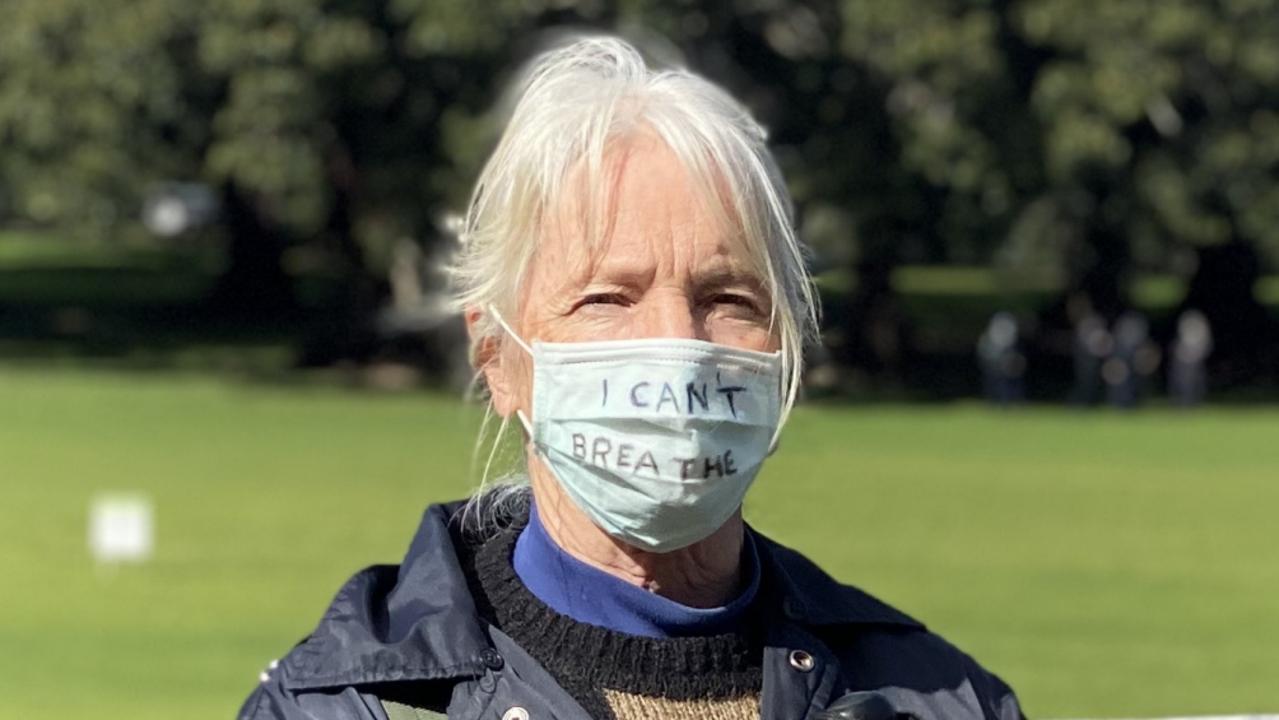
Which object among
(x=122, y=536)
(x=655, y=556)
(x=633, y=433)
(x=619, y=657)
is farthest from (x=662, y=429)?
(x=122, y=536)

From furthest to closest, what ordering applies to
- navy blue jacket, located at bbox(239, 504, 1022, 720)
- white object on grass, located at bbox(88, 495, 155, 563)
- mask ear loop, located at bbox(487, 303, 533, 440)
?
white object on grass, located at bbox(88, 495, 155, 563) < mask ear loop, located at bbox(487, 303, 533, 440) < navy blue jacket, located at bbox(239, 504, 1022, 720)

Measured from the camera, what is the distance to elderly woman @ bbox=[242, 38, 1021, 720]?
7.98 ft

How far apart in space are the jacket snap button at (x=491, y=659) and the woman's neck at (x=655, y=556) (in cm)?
19

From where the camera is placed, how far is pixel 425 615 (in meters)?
2.41

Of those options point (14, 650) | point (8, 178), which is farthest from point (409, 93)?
point (14, 650)

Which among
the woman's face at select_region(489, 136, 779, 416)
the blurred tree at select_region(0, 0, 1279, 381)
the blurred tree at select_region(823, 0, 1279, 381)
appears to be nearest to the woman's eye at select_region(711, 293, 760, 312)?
the woman's face at select_region(489, 136, 779, 416)

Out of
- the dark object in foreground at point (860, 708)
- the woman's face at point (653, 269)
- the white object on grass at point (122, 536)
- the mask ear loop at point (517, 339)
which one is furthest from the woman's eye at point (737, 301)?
the white object on grass at point (122, 536)

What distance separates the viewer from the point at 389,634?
2.40 m

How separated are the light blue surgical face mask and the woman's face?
0.03 meters

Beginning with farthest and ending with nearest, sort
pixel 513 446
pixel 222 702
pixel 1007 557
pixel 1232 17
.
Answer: pixel 1232 17
pixel 1007 557
pixel 222 702
pixel 513 446

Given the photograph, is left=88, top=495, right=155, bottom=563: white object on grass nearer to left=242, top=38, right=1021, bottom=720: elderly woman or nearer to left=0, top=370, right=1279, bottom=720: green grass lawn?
left=0, top=370, right=1279, bottom=720: green grass lawn

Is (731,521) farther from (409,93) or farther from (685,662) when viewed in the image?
(409,93)

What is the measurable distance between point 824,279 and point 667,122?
1.87 feet

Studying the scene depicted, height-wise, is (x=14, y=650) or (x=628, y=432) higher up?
(x=628, y=432)
